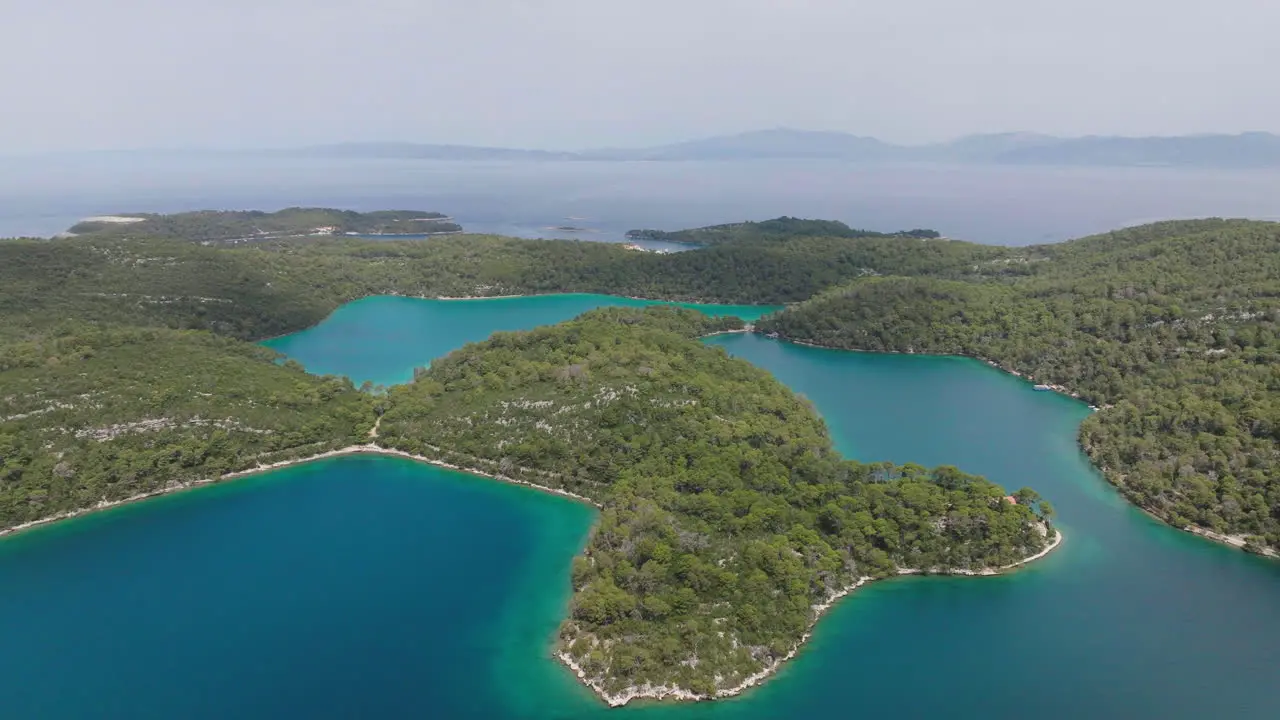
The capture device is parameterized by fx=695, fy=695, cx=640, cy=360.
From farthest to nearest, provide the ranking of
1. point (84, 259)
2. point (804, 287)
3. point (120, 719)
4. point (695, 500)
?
point (804, 287)
point (84, 259)
point (695, 500)
point (120, 719)

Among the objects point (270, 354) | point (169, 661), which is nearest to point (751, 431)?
point (169, 661)

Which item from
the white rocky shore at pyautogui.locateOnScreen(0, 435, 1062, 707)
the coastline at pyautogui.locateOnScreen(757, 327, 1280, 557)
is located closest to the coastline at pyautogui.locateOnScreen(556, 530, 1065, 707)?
the white rocky shore at pyautogui.locateOnScreen(0, 435, 1062, 707)

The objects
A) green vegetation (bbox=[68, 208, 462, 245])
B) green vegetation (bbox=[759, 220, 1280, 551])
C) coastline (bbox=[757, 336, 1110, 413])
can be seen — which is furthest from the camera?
green vegetation (bbox=[68, 208, 462, 245])

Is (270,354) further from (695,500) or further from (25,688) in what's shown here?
(695,500)

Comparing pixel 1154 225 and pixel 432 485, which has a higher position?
pixel 1154 225

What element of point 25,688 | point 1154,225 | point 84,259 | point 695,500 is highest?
point 1154,225

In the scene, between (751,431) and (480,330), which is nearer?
(751,431)

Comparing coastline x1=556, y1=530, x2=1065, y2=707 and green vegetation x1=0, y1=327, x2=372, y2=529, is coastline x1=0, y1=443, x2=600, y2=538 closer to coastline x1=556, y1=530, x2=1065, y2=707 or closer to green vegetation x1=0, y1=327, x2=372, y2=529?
green vegetation x1=0, y1=327, x2=372, y2=529

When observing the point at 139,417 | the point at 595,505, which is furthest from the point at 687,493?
the point at 139,417
